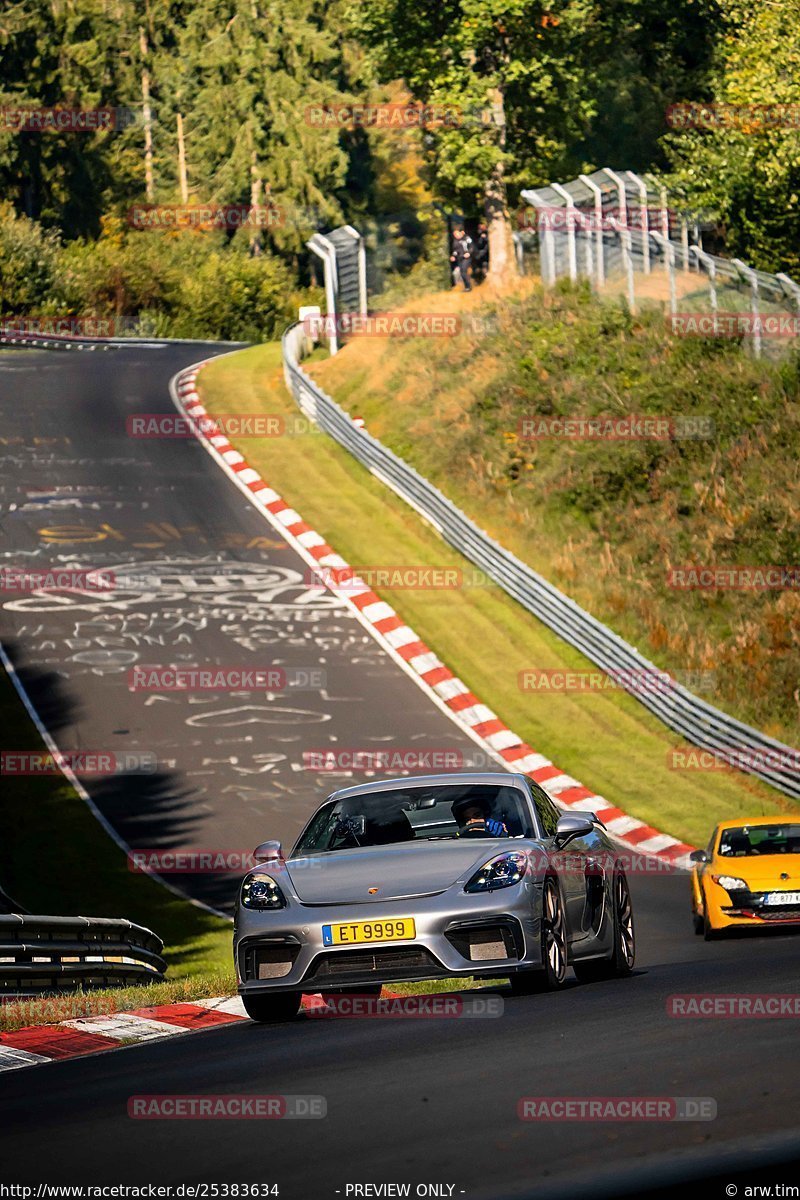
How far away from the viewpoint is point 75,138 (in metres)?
79.5

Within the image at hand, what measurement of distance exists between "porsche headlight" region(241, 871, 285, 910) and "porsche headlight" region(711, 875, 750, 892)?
705cm

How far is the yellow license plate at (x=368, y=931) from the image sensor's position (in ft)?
29.5

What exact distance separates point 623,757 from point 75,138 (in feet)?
205

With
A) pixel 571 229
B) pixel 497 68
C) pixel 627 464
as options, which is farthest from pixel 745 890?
pixel 497 68

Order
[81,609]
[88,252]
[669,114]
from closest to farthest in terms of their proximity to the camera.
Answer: [81,609], [669,114], [88,252]

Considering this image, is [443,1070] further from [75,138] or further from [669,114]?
[75,138]

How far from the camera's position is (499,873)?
9.25m

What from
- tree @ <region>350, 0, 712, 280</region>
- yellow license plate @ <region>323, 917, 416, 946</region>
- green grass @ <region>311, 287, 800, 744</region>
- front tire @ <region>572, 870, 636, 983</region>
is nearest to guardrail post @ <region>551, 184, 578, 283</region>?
green grass @ <region>311, 287, 800, 744</region>

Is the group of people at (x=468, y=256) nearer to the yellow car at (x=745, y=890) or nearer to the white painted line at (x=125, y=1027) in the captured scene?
the yellow car at (x=745, y=890)

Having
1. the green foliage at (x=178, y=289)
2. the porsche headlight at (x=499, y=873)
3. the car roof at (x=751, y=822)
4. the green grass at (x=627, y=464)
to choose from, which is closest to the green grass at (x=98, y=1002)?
the porsche headlight at (x=499, y=873)

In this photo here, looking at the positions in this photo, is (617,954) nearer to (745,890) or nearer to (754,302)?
(745,890)

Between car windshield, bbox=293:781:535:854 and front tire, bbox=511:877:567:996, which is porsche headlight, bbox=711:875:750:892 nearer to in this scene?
car windshield, bbox=293:781:535:854

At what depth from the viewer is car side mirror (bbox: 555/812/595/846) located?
980cm

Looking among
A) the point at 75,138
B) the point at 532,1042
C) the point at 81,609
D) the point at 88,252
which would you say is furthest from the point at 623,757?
the point at 75,138
